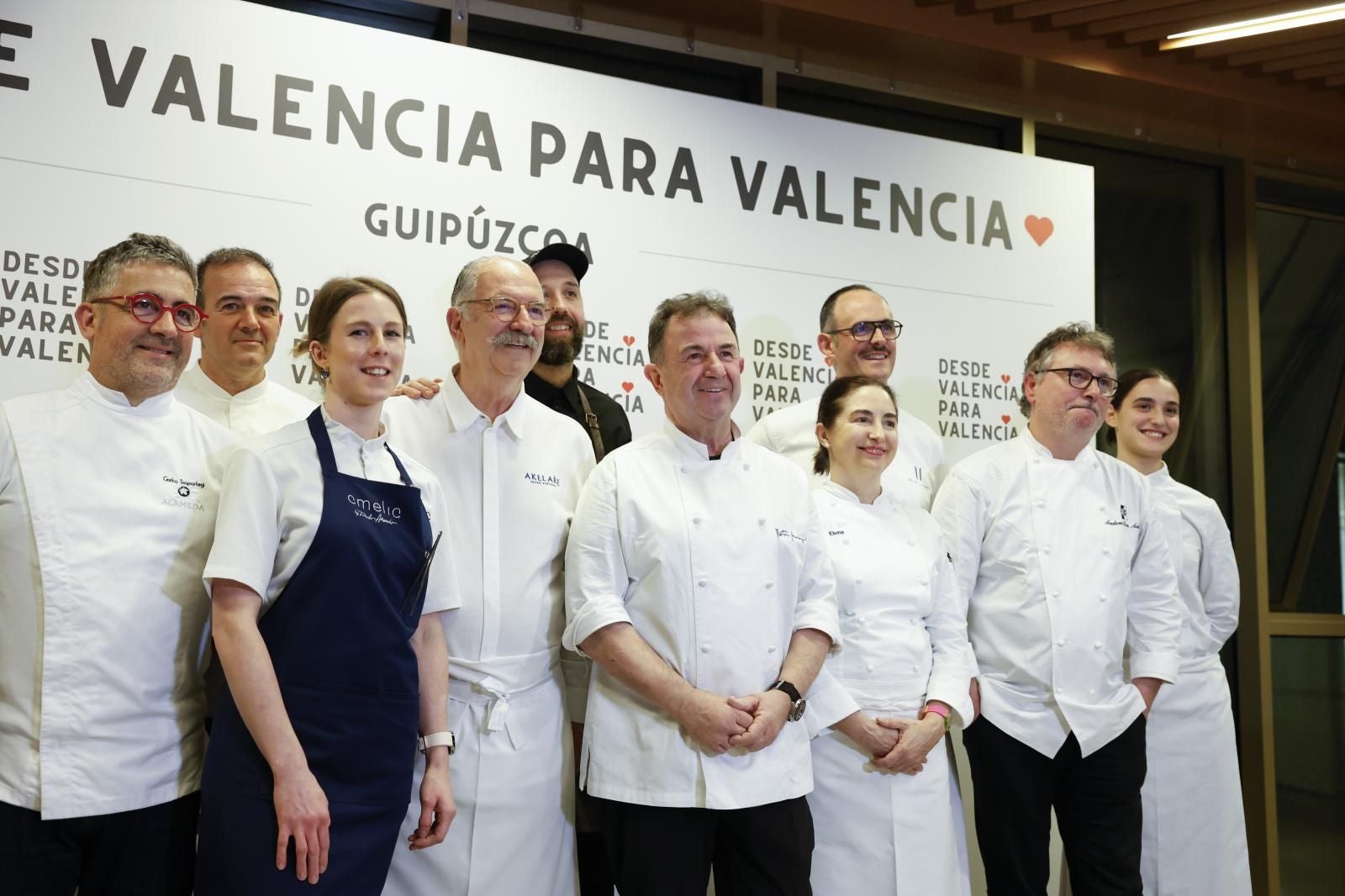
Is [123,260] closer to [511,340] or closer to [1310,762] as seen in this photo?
[511,340]

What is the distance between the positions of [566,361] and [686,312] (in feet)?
2.13

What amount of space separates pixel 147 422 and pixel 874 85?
3.15 m

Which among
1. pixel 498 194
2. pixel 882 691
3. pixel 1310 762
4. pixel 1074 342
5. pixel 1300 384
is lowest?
pixel 1310 762

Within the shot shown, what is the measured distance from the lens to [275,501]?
2084 millimetres

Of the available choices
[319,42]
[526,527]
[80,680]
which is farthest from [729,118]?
[80,680]

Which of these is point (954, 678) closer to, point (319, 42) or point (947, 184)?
point (947, 184)

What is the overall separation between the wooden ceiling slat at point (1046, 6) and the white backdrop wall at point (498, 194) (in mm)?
489

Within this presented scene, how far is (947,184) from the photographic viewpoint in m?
4.29

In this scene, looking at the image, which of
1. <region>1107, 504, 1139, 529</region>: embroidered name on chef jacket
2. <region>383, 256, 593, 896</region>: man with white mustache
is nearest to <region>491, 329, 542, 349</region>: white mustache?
<region>383, 256, 593, 896</region>: man with white mustache

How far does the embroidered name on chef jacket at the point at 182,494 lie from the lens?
219 cm

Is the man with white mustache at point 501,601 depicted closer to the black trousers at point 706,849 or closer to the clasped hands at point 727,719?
the black trousers at point 706,849

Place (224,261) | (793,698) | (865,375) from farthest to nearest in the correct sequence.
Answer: (865,375) < (224,261) < (793,698)

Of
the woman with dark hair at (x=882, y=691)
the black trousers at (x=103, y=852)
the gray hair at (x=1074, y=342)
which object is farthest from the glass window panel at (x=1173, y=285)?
the black trousers at (x=103, y=852)

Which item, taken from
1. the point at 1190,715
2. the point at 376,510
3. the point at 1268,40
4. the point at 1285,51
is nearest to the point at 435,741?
the point at 376,510
